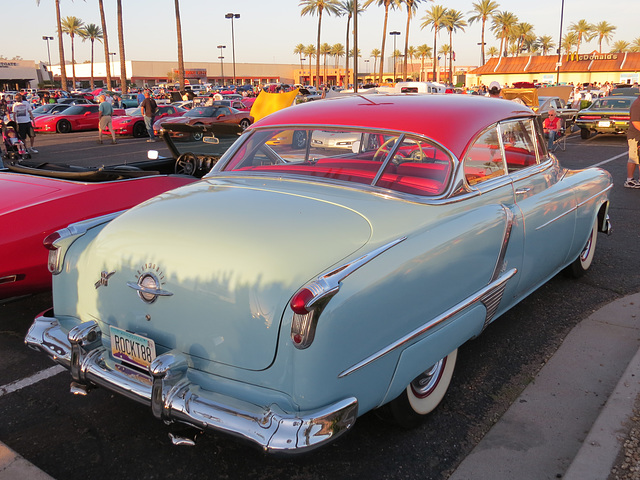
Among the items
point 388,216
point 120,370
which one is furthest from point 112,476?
point 388,216

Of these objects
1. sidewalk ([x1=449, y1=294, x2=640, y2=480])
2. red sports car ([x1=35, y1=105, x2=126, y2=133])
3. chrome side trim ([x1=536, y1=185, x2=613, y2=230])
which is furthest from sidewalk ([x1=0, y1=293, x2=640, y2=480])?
red sports car ([x1=35, y1=105, x2=126, y2=133])

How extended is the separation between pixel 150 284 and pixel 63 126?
80.2 feet

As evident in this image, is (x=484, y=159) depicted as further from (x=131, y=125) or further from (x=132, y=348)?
(x=131, y=125)

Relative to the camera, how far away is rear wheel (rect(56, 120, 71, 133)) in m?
23.8

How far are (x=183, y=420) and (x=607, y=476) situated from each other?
6.13 feet

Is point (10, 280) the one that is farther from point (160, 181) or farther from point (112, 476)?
point (112, 476)

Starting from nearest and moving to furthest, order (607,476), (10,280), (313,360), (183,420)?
(313,360) < (183,420) < (607,476) < (10,280)

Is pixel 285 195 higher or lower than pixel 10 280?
higher

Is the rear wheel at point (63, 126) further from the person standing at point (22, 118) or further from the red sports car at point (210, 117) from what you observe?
the person standing at point (22, 118)

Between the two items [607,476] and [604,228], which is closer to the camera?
[607,476]

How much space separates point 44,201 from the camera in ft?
13.7

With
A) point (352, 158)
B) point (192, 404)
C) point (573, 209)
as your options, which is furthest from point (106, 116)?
point (192, 404)

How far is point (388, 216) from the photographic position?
107 inches

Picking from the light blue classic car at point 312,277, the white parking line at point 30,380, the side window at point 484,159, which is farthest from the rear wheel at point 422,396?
the white parking line at point 30,380
